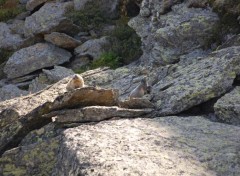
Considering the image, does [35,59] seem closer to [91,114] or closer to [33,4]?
[33,4]

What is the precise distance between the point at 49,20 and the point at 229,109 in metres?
19.7

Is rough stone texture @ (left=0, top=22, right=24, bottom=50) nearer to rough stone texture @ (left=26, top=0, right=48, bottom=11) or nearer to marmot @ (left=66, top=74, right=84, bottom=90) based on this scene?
rough stone texture @ (left=26, top=0, right=48, bottom=11)

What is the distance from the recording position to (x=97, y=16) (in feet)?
91.0

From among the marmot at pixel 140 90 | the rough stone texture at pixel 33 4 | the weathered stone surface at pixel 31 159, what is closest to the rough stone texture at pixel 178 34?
the marmot at pixel 140 90

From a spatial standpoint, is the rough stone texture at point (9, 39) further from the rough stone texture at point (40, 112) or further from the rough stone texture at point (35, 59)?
the rough stone texture at point (40, 112)

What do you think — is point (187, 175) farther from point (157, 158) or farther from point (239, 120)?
point (239, 120)

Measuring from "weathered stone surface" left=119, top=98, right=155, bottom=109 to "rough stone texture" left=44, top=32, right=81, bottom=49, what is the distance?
592 inches

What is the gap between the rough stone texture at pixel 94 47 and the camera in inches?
938

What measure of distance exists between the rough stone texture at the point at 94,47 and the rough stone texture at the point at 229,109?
1379 centimetres

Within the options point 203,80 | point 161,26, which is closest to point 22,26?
point 161,26

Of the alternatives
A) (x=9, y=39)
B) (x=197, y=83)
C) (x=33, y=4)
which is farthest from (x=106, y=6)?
(x=197, y=83)

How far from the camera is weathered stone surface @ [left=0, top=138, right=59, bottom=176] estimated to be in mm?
9625

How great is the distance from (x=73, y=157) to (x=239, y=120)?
156 inches

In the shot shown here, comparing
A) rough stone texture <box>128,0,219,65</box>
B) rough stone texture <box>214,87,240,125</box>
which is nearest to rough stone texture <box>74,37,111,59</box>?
rough stone texture <box>128,0,219,65</box>
